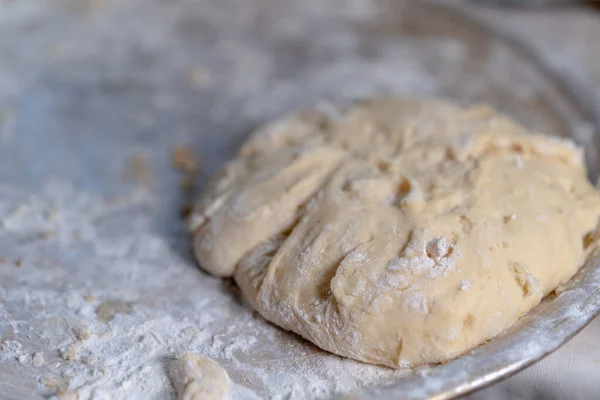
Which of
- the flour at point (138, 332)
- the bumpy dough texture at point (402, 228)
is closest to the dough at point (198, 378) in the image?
the flour at point (138, 332)

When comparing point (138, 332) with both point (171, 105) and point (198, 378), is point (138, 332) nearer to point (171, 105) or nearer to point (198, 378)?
point (198, 378)

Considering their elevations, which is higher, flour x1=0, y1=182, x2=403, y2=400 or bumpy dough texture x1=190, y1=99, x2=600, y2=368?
bumpy dough texture x1=190, y1=99, x2=600, y2=368

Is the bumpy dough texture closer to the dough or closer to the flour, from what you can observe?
the flour

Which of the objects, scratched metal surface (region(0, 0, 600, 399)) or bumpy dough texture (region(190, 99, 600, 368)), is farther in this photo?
scratched metal surface (region(0, 0, 600, 399))

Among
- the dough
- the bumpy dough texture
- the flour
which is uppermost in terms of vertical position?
the bumpy dough texture

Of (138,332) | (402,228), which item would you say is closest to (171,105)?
(138,332)

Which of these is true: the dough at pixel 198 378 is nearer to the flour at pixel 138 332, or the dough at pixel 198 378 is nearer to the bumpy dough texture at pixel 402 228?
the flour at pixel 138 332

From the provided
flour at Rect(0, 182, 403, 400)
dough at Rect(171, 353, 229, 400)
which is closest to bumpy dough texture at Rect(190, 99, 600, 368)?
flour at Rect(0, 182, 403, 400)

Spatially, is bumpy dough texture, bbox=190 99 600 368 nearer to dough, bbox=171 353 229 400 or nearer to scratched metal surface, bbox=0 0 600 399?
scratched metal surface, bbox=0 0 600 399
